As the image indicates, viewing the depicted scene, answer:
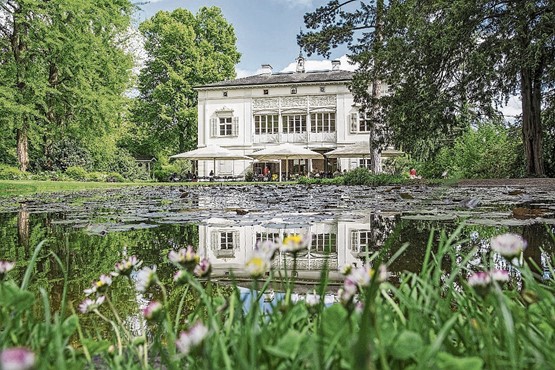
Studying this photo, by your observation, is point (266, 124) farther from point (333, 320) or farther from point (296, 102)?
point (333, 320)

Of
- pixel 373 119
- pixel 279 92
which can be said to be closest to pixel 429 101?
pixel 373 119

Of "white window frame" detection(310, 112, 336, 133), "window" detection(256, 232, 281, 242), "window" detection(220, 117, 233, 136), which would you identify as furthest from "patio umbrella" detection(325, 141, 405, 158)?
"window" detection(256, 232, 281, 242)

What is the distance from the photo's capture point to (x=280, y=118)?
96.1 feet

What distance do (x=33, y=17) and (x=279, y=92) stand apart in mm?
15096

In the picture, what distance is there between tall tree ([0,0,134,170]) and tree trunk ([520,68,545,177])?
47.2 feet

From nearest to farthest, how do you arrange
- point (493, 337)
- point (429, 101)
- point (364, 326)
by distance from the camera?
point (364, 326) → point (493, 337) → point (429, 101)

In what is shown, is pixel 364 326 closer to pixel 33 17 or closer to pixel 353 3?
pixel 353 3

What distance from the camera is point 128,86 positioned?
67.9 ft

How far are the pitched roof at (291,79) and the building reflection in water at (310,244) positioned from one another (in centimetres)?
2551

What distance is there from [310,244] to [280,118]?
→ 1077 inches

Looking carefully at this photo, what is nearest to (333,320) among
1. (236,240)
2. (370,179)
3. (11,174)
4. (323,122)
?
(236,240)

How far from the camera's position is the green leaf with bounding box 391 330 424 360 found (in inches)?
20.1

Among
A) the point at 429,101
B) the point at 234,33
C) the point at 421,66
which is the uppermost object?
the point at 234,33

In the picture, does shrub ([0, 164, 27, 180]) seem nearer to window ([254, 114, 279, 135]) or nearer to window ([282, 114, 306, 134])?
window ([254, 114, 279, 135])
